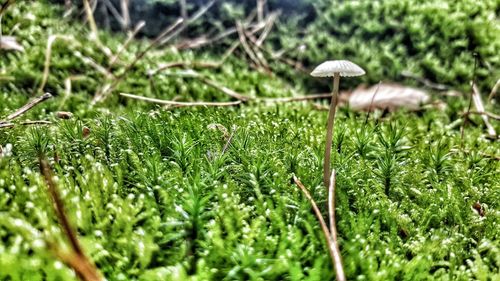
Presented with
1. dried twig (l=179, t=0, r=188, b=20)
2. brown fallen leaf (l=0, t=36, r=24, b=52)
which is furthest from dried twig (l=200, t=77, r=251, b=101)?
brown fallen leaf (l=0, t=36, r=24, b=52)

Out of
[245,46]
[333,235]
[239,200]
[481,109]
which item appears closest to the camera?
[333,235]

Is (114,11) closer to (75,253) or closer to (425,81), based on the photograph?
(425,81)

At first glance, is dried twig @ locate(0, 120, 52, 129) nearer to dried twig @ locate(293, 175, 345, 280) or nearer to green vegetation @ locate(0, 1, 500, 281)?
green vegetation @ locate(0, 1, 500, 281)

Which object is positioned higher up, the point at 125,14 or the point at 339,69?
the point at 125,14

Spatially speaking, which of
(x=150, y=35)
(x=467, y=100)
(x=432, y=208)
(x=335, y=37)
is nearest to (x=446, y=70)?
(x=467, y=100)

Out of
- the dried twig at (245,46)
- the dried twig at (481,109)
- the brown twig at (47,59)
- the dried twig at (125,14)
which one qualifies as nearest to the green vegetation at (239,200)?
the dried twig at (481,109)

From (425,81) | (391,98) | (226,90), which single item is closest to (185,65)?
(226,90)
